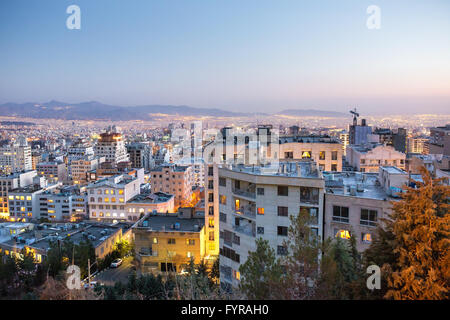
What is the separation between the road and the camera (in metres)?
17.0

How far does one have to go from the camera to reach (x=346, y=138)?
68625 mm

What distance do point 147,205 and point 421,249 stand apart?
26.6 metres

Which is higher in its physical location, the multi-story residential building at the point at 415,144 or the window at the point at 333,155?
the window at the point at 333,155

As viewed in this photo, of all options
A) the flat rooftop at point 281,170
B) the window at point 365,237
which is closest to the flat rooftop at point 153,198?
the flat rooftop at point 281,170

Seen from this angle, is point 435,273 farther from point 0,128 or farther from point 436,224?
point 0,128

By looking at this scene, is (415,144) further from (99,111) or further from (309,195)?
(99,111)

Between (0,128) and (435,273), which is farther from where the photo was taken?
(0,128)

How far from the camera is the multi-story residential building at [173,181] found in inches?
1395

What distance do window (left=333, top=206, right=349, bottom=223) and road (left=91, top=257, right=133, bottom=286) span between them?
426 inches

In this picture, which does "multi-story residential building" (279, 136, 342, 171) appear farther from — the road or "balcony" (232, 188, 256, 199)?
the road

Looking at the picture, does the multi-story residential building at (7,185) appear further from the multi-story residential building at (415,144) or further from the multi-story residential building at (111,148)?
the multi-story residential building at (415,144)

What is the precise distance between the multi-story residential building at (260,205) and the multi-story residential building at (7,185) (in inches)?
1379
